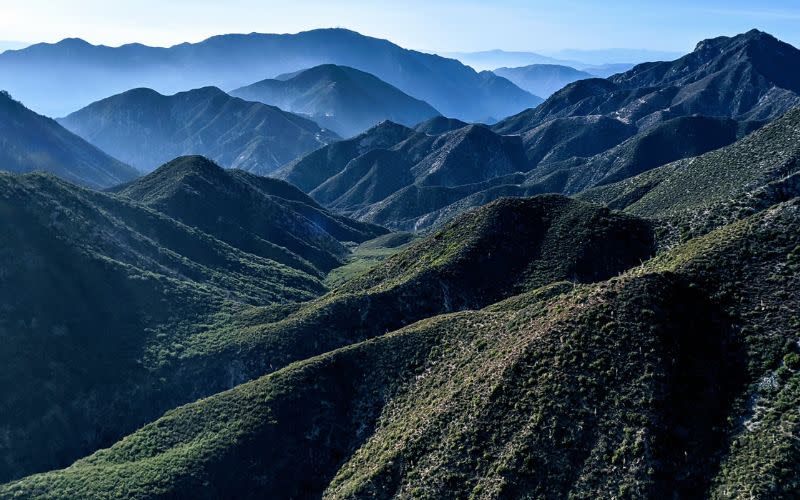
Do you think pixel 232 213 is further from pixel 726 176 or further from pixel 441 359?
pixel 726 176

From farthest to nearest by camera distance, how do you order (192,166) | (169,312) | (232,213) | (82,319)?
(192,166) → (232,213) → (169,312) → (82,319)

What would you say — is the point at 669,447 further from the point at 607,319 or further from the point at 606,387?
the point at 607,319

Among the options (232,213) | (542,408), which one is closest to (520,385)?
(542,408)

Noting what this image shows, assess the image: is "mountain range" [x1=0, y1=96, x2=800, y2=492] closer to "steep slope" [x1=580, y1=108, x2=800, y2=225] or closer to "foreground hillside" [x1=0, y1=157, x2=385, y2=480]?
"foreground hillside" [x1=0, y1=157, x2=385, y2=480]

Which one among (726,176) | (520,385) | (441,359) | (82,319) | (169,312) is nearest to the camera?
(520,385)

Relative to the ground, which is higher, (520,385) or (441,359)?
(520,385)

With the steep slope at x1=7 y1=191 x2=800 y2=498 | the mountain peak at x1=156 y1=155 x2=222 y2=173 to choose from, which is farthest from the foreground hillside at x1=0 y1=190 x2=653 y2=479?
the mountain peak at x1=156 y1=155 x2=222 y2=173

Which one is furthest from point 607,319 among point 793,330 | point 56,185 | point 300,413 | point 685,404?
point 56,185
